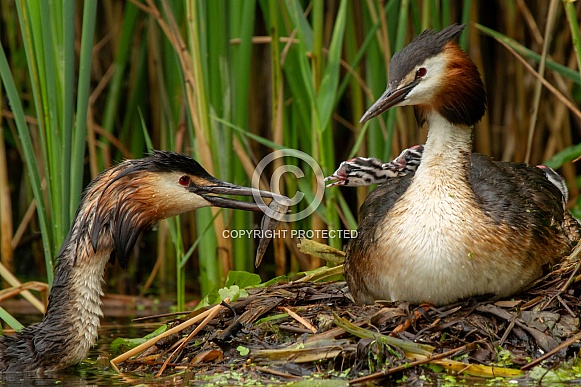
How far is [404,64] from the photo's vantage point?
484cm

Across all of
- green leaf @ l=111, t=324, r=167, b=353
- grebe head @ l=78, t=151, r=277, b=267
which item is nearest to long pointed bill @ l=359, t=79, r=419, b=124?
grebe head @ l=78, t=151, r=277, b=267

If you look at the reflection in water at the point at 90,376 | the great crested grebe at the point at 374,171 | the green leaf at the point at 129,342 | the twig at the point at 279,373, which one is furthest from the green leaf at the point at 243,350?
the great crested grebe at the point at 374,171

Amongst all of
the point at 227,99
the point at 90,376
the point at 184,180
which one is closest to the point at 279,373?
the point at 90,376

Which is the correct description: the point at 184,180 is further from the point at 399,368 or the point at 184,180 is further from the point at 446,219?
the point at 399,368

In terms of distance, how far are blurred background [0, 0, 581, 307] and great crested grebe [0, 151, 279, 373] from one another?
0.40 meters

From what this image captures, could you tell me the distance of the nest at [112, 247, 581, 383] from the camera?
438 centimetres

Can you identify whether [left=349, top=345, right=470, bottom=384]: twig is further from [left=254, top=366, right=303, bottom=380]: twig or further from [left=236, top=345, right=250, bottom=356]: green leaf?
[left=236, top=345, right=250, bottom=356]: green leaf

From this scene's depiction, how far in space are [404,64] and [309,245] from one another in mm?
1376

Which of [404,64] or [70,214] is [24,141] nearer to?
[70,214]

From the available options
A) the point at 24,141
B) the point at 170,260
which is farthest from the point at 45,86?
the point at 170,260

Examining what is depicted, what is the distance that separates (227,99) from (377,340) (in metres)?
2.30

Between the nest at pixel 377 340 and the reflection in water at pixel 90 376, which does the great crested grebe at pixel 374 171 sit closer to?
the nest at pixel 377 340

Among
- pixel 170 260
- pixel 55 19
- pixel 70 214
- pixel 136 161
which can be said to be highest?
pixel 55 19

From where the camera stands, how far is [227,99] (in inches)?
244
